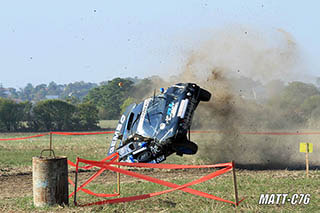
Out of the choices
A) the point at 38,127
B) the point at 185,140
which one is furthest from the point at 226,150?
the point at 38,127

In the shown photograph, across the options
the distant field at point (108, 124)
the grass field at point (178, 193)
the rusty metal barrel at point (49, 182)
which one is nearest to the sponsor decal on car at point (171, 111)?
the grass field at point (178, 193)

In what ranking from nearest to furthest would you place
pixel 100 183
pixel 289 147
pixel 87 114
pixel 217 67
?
pixel 100 183
pixel 217 67
pixel 289 147
pixel 87 114

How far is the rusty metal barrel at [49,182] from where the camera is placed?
8961 mm

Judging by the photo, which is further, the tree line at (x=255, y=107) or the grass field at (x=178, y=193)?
the tree line at (x=255, y=107)

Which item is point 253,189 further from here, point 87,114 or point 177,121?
point 87,114

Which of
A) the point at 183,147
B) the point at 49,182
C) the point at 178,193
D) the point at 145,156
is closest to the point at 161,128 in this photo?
the point at 183,147

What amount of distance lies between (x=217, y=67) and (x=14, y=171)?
9.25 metres

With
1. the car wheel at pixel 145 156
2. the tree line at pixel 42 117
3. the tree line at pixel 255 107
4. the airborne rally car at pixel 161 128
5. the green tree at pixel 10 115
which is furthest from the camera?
the tree line at pixel 42 117

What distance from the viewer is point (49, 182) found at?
897cm

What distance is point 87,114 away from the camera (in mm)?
53438

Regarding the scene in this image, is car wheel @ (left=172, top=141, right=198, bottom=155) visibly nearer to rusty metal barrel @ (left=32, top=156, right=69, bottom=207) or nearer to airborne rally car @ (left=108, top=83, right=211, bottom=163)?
airborne rally car @ (left=108, top=83, right=211, bottom=163)

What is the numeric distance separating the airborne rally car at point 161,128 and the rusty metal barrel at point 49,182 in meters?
3.84

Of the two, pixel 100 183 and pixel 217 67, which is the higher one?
pixel 217 67

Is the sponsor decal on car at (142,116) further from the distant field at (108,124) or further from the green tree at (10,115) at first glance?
the distant field at (108,124)
